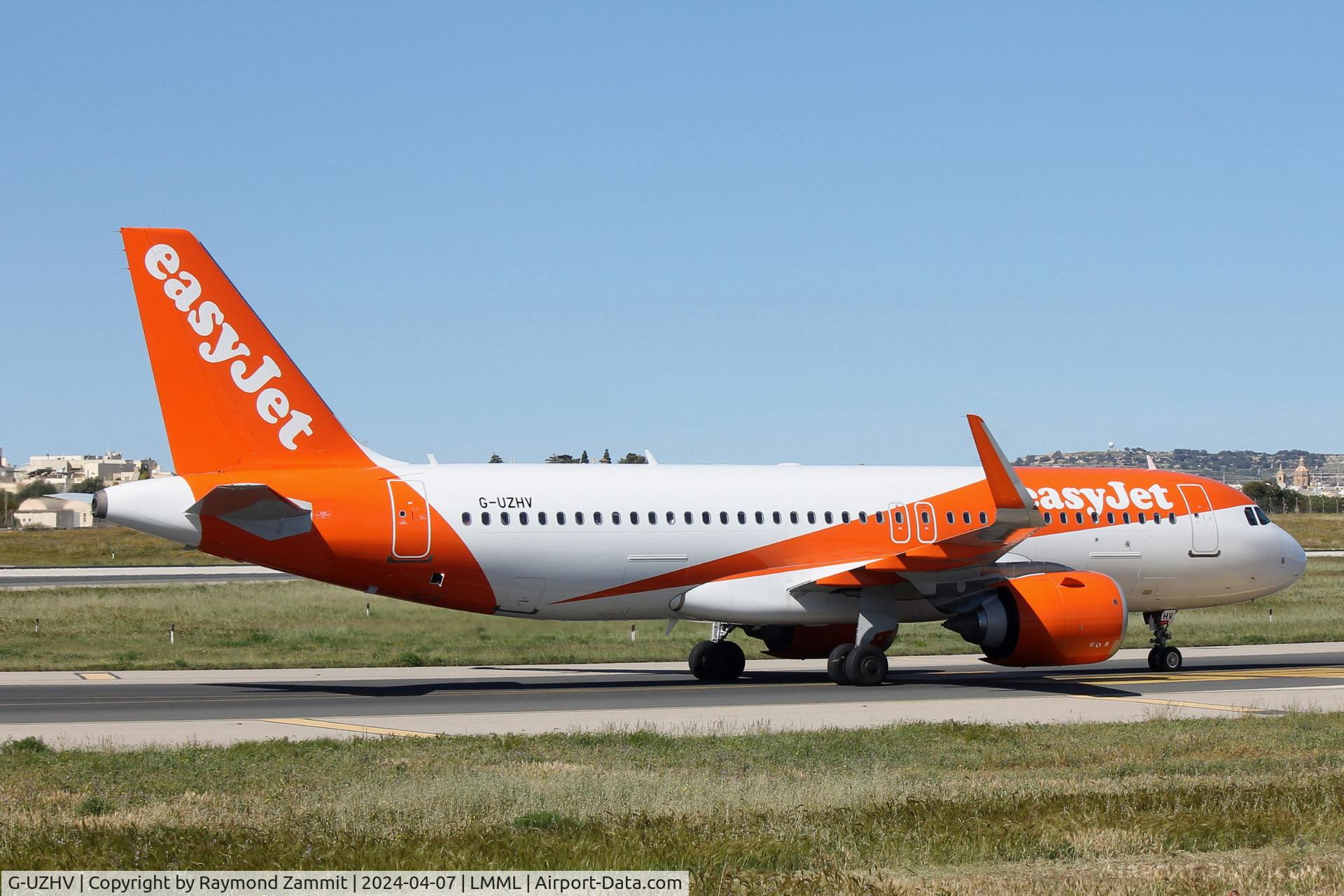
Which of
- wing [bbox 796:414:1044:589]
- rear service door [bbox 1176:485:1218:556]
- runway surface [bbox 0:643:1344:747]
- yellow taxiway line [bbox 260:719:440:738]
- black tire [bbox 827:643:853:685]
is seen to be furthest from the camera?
rear service door [bbox 1176:485:1218:556]

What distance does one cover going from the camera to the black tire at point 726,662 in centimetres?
2795

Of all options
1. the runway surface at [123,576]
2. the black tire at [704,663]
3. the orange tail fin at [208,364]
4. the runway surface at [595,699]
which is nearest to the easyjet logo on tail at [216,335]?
the orange tail fin at [208,364]

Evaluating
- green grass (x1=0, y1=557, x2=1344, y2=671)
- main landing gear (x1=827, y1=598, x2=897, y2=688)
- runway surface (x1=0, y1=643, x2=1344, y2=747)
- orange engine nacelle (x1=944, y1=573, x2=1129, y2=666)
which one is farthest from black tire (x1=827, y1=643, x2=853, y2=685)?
green grass (x1=0, y1=557, x2=1344, y2=671)

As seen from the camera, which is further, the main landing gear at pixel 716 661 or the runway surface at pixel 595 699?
the main landing gear at pixel 716 661

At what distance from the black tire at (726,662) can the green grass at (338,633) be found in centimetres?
266

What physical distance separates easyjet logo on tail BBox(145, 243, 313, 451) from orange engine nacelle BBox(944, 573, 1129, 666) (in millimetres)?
12471

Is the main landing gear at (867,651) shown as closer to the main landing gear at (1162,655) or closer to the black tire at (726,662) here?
the black tire at (726,662)

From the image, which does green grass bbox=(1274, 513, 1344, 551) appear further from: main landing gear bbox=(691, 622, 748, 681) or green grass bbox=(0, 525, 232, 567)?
main landing gear bbox=(691, 622, 748, 681)

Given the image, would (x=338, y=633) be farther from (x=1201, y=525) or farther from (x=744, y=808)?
(x=744, y=808)

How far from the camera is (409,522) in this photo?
78.3 ft

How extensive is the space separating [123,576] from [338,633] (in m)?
33.7

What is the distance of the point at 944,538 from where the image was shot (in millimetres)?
28375

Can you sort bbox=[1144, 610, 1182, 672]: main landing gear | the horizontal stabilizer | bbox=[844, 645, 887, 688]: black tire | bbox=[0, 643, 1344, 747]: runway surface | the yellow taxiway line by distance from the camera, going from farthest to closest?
bbox=[1144, 610, 1182, 672]: main landing gear
bbox=[844, 645, 887, 688]: black tire
the horizontal stabilizer
bbox=[0, 643, 1344, 747]: runway surface
the yellow taxiway line

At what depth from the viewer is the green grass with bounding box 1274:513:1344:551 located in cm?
9515
